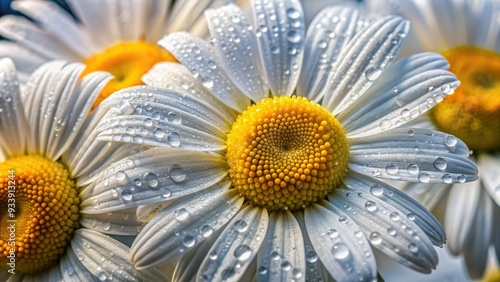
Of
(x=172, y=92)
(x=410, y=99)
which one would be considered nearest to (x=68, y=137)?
(x=172, y=92)

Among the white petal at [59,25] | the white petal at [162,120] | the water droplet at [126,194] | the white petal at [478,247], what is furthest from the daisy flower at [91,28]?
the white petal at [478,247]

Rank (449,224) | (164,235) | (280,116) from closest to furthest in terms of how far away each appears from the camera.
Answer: (164,235) < (280,116) < (449,224)

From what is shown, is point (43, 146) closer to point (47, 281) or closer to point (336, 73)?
point (47, 281)

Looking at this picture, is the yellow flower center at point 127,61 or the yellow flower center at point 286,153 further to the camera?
the yellow flower center at point 127,61

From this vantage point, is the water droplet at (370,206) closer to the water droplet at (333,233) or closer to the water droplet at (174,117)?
the water droplet at (333,233)

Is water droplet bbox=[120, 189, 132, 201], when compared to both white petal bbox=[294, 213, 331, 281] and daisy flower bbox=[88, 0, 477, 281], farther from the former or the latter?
white petal bbox=[294, 213, 331, 281]
